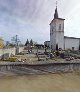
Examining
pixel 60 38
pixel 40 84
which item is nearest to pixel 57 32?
pixel 60 38

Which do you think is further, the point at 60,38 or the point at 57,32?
the point at 57,32

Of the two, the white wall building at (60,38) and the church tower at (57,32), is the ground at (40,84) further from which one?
the white wall building at (60,38)

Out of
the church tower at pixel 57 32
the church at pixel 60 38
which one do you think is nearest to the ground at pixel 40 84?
the church tower at pixel 57 32

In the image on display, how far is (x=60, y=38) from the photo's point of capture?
1660 inches

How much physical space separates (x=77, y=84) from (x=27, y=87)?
175 inches

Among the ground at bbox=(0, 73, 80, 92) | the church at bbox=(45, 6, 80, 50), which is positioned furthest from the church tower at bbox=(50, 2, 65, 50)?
the ground at bbox=(0, 73, 80, 92)

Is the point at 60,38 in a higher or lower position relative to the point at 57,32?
lower

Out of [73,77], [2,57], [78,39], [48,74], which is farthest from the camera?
[78,39]

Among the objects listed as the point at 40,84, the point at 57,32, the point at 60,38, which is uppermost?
the point at 57,32

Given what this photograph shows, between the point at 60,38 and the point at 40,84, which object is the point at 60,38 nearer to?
the point at 60,38

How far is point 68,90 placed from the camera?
38.5ft

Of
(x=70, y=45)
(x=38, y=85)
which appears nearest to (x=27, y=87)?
(x=38, y=85)

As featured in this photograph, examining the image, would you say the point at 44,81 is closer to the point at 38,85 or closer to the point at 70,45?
the point at 38,85

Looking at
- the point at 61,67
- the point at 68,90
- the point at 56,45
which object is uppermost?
the point at 56,45
